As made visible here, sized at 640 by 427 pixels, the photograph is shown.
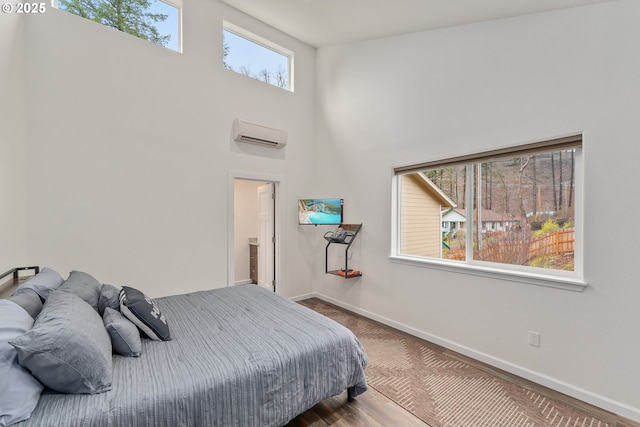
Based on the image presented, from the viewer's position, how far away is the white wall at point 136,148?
266cm

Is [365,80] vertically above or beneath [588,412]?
above

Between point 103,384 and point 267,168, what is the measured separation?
320 cm

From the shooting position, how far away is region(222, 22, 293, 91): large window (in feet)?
12.7

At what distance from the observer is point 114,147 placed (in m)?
2.97

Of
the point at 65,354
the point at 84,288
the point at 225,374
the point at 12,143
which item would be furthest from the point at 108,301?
the point at 12,143

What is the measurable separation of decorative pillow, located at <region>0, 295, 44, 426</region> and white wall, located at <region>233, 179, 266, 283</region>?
4212 millimetres

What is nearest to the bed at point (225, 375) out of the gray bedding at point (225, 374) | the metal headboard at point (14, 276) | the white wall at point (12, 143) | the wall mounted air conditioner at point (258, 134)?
the gray bedding at point (225, 374)

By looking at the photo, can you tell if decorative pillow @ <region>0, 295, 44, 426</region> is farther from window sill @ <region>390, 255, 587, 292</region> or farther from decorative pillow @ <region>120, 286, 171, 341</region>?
window sill @ <region>390, 255, 587, 292</region>

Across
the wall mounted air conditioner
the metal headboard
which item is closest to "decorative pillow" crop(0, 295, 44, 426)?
the metal headboard

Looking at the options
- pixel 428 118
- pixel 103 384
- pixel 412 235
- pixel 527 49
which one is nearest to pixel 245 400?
pixel 103 384

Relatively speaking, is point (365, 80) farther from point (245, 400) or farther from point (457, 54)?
point (245, 400)

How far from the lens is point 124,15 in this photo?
3139 mm

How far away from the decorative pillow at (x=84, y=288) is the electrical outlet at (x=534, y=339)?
336 centimetres

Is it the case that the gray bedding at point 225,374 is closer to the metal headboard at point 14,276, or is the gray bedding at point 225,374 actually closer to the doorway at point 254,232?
the metal headboard at point 14,276
